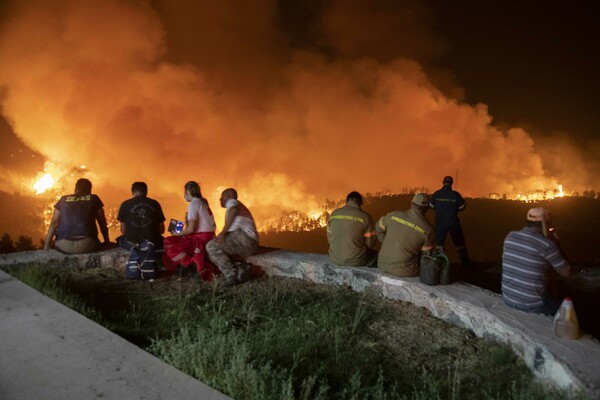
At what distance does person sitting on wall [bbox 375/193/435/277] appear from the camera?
574 cm

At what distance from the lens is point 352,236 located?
6.41 meters

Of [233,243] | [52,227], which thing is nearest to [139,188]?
[52,227]

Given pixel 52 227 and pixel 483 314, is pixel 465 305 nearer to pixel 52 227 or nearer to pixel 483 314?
pixel 483 314

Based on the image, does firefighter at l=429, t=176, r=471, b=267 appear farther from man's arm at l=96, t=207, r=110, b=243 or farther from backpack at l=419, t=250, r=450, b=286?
man's arm at l=96, t=207, r=110, b=243

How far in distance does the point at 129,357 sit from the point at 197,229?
12.1 ft

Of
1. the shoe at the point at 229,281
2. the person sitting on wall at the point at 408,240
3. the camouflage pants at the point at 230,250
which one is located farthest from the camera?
the camouflage pants at the point at 230,250

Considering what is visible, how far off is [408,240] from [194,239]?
327 cm

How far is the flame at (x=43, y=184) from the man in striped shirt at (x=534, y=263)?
28.0 metres

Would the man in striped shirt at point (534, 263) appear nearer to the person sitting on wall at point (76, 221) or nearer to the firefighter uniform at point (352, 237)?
the firefighter uniform at point (352, 237)

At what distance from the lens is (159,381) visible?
3137 mm

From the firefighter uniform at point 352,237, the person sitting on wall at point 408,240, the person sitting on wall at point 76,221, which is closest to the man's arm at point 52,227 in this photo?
the person sitting on wall at point 76,221

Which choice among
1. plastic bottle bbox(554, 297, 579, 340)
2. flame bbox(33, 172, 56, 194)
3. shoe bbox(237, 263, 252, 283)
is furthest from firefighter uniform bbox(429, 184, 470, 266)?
flame bbox(33, 172, 56, 194)

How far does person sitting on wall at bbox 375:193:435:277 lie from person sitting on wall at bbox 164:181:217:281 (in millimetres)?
2738

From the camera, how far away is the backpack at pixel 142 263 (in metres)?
6.75
